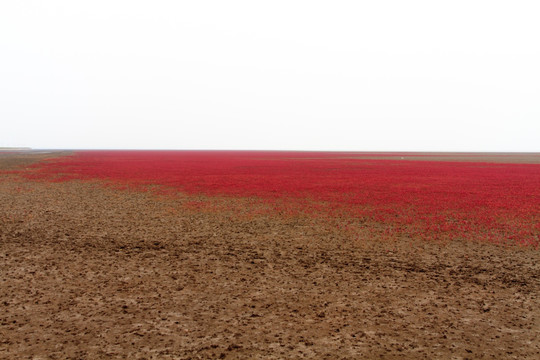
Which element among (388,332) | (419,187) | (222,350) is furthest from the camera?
(419,187)

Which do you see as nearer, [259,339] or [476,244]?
[259,339]

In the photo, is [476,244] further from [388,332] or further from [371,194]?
[371,194]

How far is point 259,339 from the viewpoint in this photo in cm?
530

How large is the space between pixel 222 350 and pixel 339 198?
15195mm

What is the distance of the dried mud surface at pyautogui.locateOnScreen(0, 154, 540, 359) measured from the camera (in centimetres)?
513

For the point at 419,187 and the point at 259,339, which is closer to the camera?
the point at 259,339

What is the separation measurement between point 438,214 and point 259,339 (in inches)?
484

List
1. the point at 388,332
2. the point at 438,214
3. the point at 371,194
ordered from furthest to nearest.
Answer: the point at 371,194, the point at 438,214, the point at 388,332

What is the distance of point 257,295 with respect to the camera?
6.95 meters

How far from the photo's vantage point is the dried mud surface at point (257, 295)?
202 inches

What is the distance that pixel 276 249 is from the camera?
10.2m

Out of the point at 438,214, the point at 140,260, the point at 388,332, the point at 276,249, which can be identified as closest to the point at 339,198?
the point at 438,214

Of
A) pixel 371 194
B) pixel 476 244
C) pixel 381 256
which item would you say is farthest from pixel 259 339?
pixel 371 194

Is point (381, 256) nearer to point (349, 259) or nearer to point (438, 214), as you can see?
point (349, 259)
